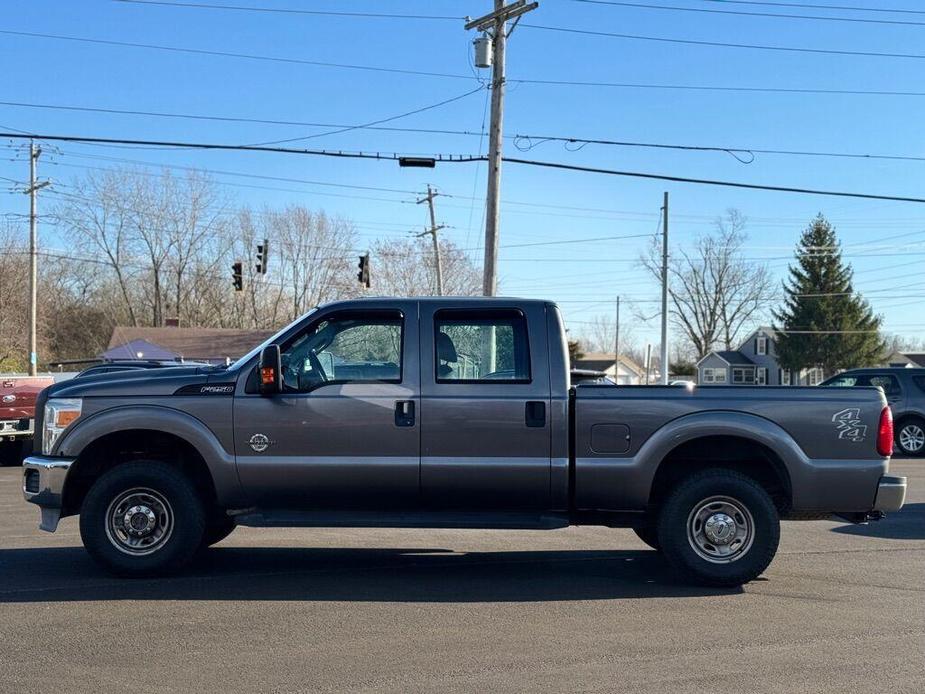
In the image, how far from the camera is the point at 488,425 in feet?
23.3

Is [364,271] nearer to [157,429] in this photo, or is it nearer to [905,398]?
[905,398]

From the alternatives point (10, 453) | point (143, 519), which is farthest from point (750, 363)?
point (143, 519)

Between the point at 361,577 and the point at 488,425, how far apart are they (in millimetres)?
1609

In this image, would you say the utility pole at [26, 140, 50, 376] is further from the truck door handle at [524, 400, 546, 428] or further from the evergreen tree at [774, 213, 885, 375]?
the evergreen tree at [774, 213, 885, 375]

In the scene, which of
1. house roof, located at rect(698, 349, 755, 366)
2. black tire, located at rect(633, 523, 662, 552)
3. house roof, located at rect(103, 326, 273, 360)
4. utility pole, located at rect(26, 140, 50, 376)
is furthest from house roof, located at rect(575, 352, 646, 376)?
black tire, located at rect(633, 523, 662, 552)

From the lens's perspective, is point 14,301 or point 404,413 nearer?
point 404,413

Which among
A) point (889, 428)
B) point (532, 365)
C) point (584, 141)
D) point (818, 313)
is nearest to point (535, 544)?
point (532, 365)

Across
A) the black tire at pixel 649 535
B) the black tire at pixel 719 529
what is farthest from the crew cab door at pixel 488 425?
the black tire at pixel 649 535

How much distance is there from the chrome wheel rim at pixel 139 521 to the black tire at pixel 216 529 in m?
0.42

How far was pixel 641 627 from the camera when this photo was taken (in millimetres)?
6105

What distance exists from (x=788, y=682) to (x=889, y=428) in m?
2.79

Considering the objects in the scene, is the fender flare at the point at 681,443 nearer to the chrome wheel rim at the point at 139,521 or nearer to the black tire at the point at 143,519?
the black tire at the point at 143,519

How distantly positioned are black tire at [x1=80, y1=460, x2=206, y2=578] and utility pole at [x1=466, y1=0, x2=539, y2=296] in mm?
14453

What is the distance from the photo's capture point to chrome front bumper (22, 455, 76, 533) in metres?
7.13
